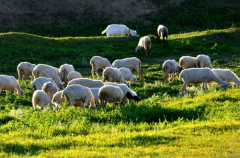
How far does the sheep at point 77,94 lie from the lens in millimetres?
12336

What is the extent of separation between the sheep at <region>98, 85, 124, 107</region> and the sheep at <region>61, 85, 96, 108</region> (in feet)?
1.06

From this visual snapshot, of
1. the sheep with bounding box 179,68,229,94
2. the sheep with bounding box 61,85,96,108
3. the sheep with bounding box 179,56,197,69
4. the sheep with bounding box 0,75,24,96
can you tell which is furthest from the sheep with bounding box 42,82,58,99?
the sheep with bounding box 179,56,197,69

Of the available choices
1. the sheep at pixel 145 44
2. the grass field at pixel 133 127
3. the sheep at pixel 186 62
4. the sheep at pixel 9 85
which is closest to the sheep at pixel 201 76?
the grass field at pixel 133 127

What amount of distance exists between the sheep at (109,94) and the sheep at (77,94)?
322 mm

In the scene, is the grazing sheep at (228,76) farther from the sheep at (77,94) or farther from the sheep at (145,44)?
the sheep at (145,44)

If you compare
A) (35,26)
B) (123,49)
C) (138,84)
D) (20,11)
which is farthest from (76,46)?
(20,11)

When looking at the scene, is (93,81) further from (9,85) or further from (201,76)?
(201,76)

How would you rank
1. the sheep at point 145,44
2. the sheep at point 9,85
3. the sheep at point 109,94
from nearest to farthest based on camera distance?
the sheep at point 109,94
the sheep at point 9,85
the sheep at point 145,44

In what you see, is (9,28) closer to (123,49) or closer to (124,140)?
(123,49)

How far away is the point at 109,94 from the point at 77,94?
0.84m

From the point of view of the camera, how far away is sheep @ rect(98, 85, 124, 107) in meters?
12.5

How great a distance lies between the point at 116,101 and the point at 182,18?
103 ft

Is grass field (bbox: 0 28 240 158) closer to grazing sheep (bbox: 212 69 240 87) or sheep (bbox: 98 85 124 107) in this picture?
sheep (bbox: 98 85 124 107)

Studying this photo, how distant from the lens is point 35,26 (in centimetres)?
4344
